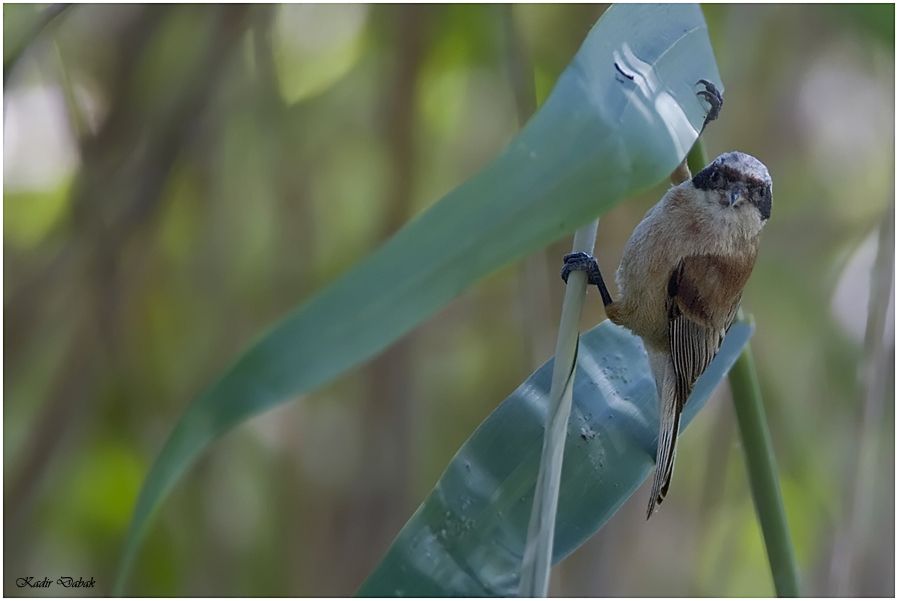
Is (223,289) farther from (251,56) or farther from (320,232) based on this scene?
(251,56)

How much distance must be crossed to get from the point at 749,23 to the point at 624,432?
122 centimetres

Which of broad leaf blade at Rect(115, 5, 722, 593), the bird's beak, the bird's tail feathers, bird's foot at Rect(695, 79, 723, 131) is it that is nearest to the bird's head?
the bird's beak

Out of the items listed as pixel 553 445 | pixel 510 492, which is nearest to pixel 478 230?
pixel 553 445

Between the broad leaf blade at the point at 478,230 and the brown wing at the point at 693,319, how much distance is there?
0.53 metres

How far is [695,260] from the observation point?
1511 mm

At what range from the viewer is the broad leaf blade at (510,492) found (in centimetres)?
84

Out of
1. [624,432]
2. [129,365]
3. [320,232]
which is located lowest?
[624,432]

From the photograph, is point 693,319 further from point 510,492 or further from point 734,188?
point 510,492

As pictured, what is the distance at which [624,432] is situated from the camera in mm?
1048

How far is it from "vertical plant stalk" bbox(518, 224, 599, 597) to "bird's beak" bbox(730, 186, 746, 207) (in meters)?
0.76

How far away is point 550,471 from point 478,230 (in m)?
0.20

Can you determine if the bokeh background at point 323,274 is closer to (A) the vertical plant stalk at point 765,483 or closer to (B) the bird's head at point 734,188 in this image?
(B) the bird's head at point 734,188

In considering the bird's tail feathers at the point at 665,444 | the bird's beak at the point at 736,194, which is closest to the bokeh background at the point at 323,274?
the bird's beak at the point at 736,194

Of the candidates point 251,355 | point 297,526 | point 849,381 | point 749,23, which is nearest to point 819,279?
point 849,381
